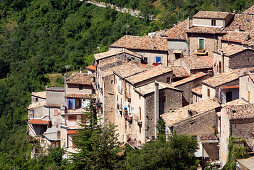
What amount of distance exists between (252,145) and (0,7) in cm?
7131

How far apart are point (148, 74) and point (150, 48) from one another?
744 cm

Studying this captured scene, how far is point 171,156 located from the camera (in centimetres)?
3136

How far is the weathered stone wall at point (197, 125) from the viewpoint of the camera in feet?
110

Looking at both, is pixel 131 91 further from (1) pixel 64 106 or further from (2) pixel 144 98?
(1) pixel 64 106

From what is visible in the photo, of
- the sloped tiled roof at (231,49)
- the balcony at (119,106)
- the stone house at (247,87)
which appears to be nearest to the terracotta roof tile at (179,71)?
the sloped tiled roof at (231,49)

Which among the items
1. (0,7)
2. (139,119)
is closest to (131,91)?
(139,119)

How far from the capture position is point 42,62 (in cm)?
7188

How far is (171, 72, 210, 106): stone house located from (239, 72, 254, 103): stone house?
213 inches

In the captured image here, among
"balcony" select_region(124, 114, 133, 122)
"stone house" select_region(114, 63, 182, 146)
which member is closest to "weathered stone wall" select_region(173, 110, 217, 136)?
"stone house" select_region(114, 63, 182, 146)

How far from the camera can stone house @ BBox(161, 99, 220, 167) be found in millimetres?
32594

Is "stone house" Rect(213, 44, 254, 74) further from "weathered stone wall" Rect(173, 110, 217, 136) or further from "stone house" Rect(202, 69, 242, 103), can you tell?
"weathered stone wall" Rect(173, 110, 217, 136)

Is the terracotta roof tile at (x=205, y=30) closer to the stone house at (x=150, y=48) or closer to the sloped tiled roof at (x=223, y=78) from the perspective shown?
the stone house at (x=150, y=48)

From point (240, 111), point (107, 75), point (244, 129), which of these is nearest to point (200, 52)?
point (107, 75)

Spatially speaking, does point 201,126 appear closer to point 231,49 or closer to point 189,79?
point 189,79
